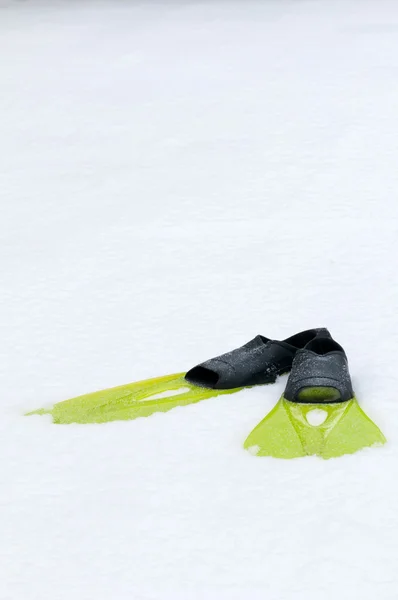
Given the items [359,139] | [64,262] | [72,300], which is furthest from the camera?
[359,139]

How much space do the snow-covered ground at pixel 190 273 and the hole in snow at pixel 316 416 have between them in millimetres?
138

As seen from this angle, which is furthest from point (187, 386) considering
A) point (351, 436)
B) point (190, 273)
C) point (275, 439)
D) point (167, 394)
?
point (190, 273)

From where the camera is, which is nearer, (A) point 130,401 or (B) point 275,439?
(B) point 275,439

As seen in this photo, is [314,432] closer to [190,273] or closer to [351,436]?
[351,436]

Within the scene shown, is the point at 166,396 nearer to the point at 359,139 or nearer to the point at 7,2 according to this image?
the point at 359,139

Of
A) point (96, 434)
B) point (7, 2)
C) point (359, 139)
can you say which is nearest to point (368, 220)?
point (359, 139)

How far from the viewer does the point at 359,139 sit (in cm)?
456

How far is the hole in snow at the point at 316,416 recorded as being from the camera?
239cm

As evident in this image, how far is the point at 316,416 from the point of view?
242cm

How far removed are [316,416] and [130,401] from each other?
56cm

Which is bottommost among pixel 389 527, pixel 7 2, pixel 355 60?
pixel 389 527

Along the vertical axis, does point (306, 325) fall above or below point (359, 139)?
below

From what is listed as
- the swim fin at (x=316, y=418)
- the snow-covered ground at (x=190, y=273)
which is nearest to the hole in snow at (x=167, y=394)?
the snow-covered ground at (x=190, y=273)

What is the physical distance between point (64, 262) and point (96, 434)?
4.48ft
